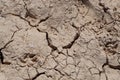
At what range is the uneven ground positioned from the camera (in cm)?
238

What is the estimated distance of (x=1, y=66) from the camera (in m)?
2.36

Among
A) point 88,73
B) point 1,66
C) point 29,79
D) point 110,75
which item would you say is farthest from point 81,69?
point 1,66

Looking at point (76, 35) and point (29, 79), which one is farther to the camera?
point (76, 35)

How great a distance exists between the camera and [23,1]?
2.56 metres

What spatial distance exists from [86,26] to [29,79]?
2.13 feet

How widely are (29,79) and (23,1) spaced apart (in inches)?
24.8

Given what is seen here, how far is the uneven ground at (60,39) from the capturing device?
7.82ft

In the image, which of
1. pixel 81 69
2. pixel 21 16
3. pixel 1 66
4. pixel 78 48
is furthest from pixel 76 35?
pixel 1 66

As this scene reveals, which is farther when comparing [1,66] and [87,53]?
[87,53]

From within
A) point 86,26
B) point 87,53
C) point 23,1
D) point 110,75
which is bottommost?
point 110,75

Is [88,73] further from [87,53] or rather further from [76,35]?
[76,35]

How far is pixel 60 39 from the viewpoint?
8.28 feet

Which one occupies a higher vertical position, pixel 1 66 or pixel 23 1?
pixel 23 1

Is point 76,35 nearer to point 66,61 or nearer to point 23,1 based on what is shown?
point 66,61
